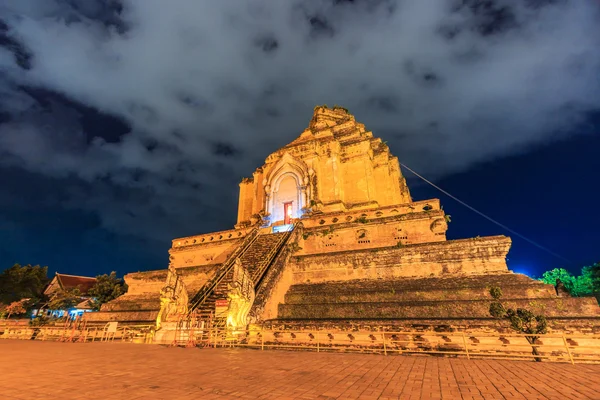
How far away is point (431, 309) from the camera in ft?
35.1

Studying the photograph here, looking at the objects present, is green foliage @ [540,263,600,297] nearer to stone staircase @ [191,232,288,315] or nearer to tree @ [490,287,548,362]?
tree @ [490,287,548,362]

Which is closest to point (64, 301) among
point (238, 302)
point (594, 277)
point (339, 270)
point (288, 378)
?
point (238, 302)

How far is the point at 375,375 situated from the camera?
6027 millimetres

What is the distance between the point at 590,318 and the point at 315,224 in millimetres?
12965

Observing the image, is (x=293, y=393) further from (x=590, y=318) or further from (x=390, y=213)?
(x=390, y=213)

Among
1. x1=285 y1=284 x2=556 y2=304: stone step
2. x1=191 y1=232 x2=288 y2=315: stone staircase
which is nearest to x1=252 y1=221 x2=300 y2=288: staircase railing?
x1=191 y1=232 x2=288 y2=315: stone staircase

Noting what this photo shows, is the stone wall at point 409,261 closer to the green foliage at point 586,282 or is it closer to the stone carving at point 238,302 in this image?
the stone carving at point 238,302

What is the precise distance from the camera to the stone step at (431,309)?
9.43 metres

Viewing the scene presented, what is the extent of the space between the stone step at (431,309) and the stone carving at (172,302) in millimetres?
4284

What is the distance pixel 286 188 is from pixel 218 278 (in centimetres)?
1209

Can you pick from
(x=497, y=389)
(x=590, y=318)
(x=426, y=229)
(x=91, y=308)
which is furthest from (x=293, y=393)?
(x=91, y=308)

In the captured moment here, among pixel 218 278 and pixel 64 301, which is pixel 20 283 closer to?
pixel 64 301

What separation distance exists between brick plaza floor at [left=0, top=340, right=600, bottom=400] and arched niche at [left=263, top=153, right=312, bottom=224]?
16.9 meters

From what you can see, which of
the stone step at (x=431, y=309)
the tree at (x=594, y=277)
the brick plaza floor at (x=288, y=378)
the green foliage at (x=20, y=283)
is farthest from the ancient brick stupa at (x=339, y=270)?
the tree at (x=594, y=277)
